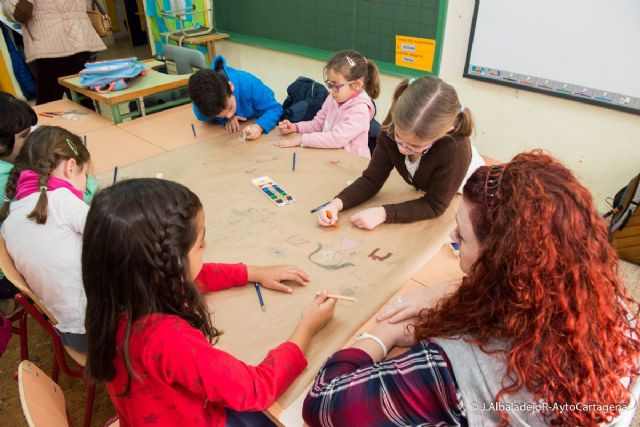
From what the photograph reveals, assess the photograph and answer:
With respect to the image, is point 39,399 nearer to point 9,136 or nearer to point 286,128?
point 9,136

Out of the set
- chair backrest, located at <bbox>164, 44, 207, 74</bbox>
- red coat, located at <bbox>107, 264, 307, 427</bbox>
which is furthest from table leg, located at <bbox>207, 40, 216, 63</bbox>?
red coat, located at <bbox>107, 264, 307, 427</bbox>

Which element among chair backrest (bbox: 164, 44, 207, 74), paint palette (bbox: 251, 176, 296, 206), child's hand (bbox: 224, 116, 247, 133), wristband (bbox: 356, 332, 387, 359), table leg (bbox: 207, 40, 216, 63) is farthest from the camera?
table leg (bbox: 207, 40, 216, 63)

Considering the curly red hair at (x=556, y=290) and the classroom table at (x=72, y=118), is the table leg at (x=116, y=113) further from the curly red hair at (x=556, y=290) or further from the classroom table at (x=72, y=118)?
the curly red hair at (x=556, y=290)

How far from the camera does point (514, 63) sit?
2688 mm

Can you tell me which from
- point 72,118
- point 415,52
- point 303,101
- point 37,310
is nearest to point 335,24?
point 415,52

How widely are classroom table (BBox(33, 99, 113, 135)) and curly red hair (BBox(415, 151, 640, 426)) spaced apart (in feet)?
7.74

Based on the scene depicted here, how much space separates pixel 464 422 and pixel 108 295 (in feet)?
2.27

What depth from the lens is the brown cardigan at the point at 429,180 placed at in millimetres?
1516

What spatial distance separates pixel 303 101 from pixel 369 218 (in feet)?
4.61

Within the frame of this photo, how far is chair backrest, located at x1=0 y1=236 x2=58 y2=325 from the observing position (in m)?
1.22

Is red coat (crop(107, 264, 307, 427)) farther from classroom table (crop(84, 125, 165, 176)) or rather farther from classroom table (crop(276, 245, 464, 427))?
classroom table (crop(84, 125, 165, 176))

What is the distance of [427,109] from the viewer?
1.40 metres

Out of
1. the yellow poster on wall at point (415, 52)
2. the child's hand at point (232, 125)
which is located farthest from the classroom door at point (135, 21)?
the child's hand at point (232, 125)

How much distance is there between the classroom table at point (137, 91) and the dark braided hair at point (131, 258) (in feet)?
6.14
